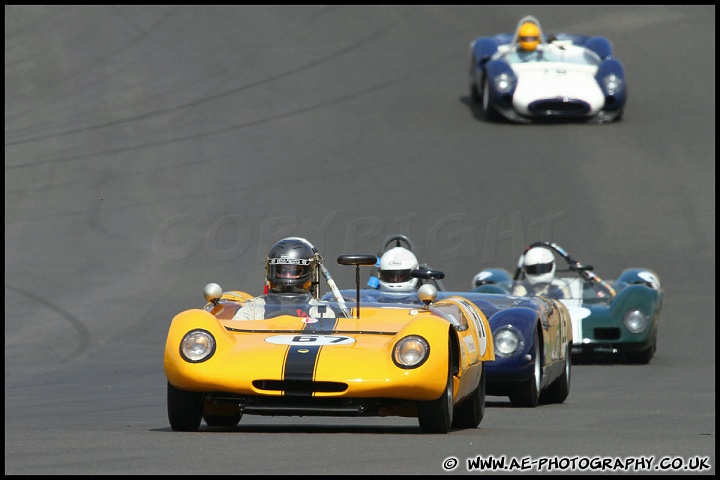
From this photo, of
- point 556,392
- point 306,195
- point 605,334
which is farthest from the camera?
point 306,195

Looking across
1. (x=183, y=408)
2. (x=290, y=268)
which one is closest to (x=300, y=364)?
(x=183, y=408)

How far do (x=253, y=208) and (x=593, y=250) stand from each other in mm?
4470

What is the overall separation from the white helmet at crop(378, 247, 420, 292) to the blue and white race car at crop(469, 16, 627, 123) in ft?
41.3

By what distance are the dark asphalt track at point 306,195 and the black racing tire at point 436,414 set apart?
4.2 inches

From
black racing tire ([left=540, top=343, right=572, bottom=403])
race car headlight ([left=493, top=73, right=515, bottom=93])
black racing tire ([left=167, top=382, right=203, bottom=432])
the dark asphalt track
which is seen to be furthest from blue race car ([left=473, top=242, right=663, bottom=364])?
race car headlight ([left=493, top=73, right=515, bottom=93])

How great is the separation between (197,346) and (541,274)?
→ 788cm

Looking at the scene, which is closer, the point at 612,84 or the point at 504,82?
the point at 612,84

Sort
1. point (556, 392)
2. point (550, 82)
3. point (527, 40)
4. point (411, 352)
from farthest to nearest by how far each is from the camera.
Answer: point (527, 40) → point (550, 82) → point (556, 392) → point (411, 352)

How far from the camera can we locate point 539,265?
1556cm

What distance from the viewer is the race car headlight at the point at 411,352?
8.03 meters

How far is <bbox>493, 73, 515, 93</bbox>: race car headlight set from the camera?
79.5 feet

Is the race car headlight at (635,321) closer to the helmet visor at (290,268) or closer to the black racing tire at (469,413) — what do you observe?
the black racing tire at (469,413)

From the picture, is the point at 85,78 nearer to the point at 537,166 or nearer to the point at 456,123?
the point at 456,123

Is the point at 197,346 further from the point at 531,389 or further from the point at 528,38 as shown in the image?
the point at 528,38
